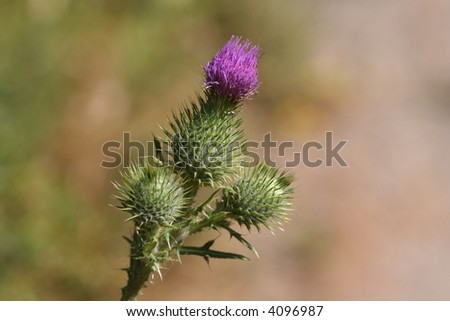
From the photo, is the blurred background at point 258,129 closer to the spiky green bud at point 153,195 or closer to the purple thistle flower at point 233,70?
the purple thistle flower at point 233,70

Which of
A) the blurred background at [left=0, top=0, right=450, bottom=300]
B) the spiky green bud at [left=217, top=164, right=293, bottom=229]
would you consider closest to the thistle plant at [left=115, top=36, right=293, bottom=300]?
the spiky green bud at [left=217, top=164, right=293, bottom=229]

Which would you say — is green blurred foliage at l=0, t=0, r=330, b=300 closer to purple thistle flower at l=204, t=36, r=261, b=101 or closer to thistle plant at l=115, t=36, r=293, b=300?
thistle plant at l=115, t=36, r=293, b=300

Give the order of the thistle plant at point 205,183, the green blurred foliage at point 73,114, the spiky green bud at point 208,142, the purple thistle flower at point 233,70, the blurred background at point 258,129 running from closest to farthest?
the thistle plant at point 205,183 → the spiky green bud at point 208,142 → the purple thistle flower at point 233,70 → the green blurred foliage at point 73,114 → the blurred background at point 258,129

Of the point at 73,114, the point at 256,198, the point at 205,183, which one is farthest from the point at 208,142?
the point at 73,114

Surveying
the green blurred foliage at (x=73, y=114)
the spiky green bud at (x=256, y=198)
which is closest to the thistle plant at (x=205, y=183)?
the spiky green bud at (x=256, y=198)

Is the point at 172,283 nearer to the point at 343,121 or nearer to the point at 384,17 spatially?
the point at 343,121

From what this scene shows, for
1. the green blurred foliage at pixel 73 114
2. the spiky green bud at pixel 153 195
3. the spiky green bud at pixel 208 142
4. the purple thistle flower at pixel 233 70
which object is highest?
the green blurred foliage at pixel 73 114

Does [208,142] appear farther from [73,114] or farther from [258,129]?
[258,129]

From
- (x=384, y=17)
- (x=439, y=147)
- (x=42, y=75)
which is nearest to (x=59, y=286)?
(x=42, y=75)
